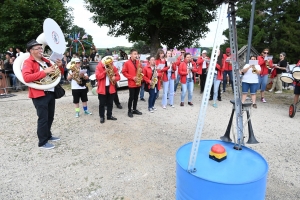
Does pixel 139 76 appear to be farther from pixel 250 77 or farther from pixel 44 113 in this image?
pixel 250 77

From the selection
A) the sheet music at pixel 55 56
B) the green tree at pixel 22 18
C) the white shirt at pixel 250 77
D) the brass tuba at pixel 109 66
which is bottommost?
the white shirt at pixel 250 77

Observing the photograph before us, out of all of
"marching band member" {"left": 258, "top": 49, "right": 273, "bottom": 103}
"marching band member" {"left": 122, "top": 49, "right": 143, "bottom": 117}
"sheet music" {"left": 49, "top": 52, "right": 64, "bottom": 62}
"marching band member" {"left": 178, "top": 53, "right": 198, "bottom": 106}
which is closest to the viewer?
"sheet music" {"left": 49, "top": 52, "right": 64, "bottom": 62}

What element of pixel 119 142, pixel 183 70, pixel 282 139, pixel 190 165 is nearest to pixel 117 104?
pixel 183 70

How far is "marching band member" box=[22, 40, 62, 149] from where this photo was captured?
3.88 metres

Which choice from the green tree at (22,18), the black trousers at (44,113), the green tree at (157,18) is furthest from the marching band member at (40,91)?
the green tree at (22,18)

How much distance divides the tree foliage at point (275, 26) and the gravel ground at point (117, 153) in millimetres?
18228

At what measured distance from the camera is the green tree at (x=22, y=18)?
1391 cm

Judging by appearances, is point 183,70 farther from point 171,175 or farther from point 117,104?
point 171,175

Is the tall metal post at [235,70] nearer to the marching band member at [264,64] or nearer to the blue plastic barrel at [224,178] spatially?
the blue plastic barrel at [224,178]

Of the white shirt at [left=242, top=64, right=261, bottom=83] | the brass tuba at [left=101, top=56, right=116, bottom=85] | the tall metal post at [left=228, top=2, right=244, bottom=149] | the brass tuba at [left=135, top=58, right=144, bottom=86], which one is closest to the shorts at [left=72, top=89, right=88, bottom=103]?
the brass tuba at [left=101, top=56, right=116, bottom=85]

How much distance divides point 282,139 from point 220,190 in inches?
164

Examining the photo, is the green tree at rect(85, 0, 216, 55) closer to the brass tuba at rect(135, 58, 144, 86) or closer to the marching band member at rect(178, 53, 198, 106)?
the marching band member at rect(178, 53, 198, 106)

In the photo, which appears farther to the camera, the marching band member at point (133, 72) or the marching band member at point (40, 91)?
the marching band member at point (133, 72)

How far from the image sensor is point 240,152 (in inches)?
86.3
